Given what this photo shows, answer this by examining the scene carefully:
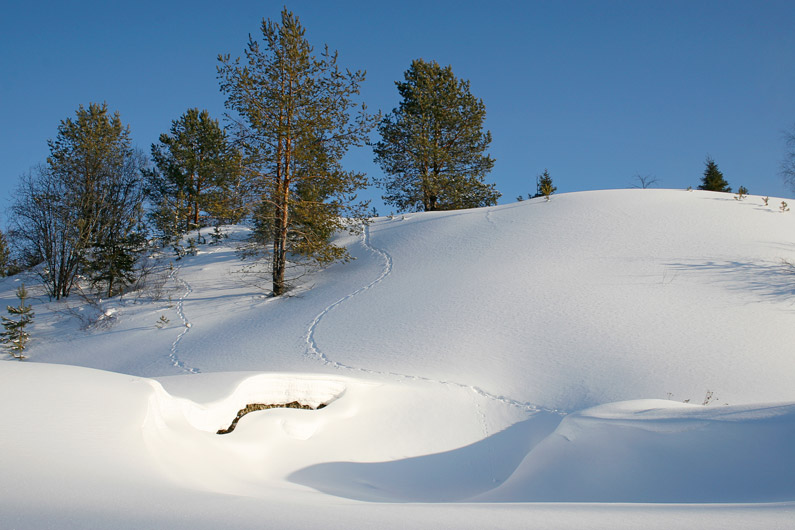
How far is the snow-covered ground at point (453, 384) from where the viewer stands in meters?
2.13

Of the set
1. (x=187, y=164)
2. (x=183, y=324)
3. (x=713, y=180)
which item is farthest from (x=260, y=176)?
(x=713, y=180)

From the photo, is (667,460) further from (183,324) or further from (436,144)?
(436,144)

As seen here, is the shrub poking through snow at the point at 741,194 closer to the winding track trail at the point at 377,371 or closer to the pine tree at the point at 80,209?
the winding track trail at the point at 377,371

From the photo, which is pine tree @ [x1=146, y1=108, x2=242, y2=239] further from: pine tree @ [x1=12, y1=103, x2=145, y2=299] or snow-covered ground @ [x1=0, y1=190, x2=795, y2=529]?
snow-covered ground @ [x1=0, y1=190, x2=795, y2=529]

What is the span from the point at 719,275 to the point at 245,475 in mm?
10185

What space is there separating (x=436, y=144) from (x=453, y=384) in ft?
52.6

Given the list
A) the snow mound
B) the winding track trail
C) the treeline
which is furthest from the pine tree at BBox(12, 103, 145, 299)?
the snow mound

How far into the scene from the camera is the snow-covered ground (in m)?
2.13

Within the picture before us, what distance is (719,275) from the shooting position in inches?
379

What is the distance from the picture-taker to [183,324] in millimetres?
12305

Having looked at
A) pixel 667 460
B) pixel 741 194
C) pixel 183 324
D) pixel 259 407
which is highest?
pixel 741 194

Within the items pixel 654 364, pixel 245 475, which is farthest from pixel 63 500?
pixel 654 364

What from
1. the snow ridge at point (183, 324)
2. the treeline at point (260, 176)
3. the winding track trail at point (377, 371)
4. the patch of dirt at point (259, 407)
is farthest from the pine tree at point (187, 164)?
the patch of dirt at point (259, 407)

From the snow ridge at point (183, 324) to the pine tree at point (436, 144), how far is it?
407 inches
